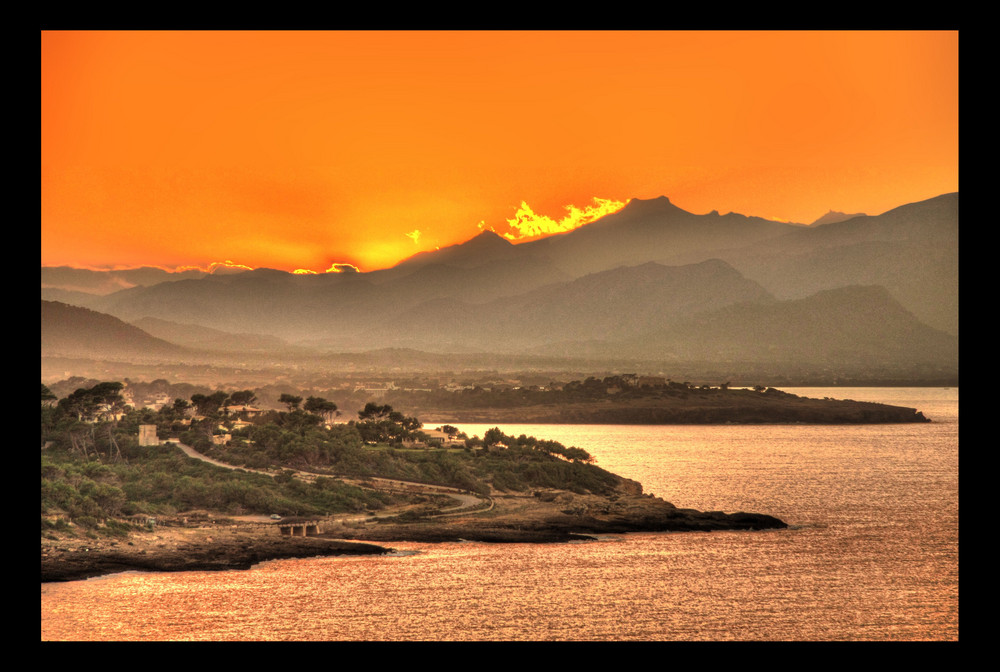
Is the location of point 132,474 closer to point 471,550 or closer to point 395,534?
point 395,534

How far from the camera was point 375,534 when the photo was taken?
139 ft

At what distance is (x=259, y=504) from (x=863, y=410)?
367 ft

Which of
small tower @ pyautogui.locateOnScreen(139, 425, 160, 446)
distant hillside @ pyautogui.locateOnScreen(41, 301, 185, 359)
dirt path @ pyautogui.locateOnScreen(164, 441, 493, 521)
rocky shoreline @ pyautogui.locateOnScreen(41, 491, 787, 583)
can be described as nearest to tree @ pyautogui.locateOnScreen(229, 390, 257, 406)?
small tower @ pyautogui.locateOnScreen(139, 425, 160, 446)

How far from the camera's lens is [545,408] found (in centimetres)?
14150

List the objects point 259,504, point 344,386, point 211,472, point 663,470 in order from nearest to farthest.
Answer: point 259,504 → point 211,472 → point 663,470 → point 344,386

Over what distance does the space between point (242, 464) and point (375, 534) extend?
46.9ft

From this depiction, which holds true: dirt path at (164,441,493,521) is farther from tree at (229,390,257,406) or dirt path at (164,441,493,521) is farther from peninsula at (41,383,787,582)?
tree at (229,390,257,406)

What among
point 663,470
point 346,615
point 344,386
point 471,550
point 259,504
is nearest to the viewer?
point 346,615

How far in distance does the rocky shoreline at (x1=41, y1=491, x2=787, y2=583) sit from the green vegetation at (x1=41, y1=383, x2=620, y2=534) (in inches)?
84.4

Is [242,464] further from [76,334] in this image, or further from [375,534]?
[76,334]

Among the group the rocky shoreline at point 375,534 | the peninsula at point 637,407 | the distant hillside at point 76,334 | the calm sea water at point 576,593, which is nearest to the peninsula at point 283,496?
the rocky shoreline at point 375,534

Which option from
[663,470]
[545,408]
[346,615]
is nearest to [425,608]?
[346,615]

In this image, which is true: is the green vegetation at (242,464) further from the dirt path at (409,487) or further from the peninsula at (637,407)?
the peninsula at (637,407)

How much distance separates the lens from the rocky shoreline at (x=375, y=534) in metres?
37.0
